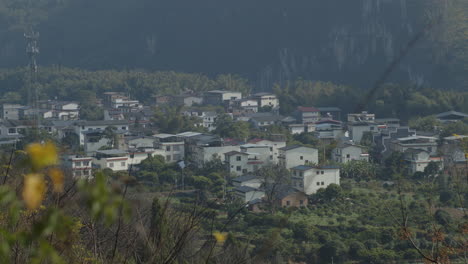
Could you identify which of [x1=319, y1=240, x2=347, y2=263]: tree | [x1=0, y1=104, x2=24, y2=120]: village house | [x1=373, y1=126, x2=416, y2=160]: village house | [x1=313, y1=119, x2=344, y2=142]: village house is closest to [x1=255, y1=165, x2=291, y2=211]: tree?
[x1=319, y1=240, x2=347, y2=263]: tree

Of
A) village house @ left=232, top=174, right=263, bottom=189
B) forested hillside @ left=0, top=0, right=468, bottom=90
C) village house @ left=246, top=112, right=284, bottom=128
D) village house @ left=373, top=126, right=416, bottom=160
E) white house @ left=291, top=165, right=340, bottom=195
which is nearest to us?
white house @ left=291, top=165, right=340, bottom=195

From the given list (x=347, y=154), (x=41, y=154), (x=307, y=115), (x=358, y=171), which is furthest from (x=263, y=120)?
(x=41, y=154)

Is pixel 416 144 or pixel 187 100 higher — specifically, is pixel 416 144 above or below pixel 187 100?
below

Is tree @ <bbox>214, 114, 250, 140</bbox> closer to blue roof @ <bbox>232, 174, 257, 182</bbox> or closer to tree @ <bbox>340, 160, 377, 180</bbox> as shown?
tree @ <bbox>340, 160, 377, 180</bbox>

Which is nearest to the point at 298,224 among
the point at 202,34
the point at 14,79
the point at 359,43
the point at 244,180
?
the point at 244,180

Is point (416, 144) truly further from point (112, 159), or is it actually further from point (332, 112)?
point (332, 112)

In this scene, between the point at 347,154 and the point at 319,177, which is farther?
the point at 347,154

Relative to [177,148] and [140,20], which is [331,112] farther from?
[140,20]
